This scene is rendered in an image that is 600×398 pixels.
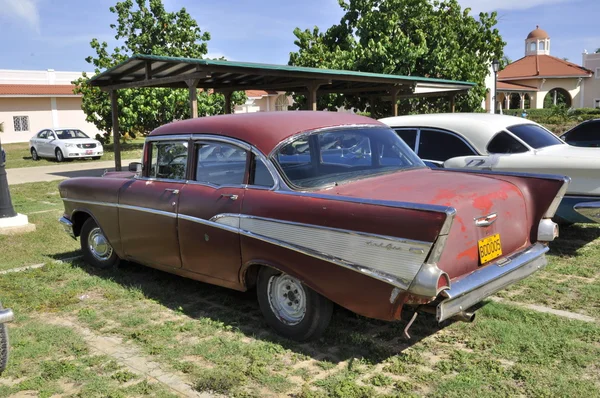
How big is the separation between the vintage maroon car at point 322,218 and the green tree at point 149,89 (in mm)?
19145

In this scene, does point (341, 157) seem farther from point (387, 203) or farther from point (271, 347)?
point (271, 347)

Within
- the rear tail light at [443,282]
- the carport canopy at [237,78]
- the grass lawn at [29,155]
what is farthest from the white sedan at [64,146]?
the rear tail light at [443,282]

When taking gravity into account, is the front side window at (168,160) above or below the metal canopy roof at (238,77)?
below

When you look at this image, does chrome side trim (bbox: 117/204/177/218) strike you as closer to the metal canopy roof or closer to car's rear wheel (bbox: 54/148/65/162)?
the metal canopy roof

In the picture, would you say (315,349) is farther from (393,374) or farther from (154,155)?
(154,155)

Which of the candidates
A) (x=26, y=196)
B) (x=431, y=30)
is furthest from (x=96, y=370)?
(x=431, y=30)

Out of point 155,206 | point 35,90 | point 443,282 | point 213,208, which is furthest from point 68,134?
→ point 443,282

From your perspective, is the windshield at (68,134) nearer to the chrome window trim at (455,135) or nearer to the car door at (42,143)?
the car door at (42,143)

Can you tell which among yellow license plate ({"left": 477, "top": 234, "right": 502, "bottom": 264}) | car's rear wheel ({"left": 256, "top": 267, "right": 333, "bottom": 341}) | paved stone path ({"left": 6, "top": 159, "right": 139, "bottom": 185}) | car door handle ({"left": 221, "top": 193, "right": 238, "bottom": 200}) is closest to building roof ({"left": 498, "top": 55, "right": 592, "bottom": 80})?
paved stone path ({"left": 6, "top": 159, "right": 139, "bottom": 185})

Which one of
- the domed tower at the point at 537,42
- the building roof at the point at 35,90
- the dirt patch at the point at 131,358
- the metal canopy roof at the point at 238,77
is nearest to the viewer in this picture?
the dirt patch at the point at 131,358

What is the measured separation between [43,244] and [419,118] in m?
5.57

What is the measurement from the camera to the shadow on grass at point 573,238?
6758 millimetres

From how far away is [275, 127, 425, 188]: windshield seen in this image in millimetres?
4398

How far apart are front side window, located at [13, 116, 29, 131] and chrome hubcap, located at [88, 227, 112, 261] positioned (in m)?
32.2
